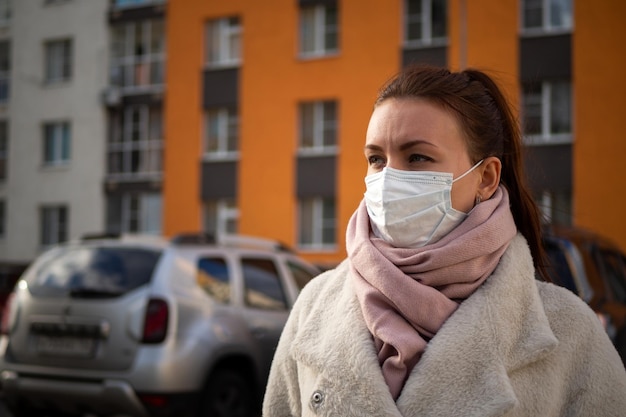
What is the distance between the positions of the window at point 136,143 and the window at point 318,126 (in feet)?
18.2

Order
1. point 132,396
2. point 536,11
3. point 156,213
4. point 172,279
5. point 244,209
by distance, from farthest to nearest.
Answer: point 156,213
point 244,209
point 536,11
point 172,279
point 132,396

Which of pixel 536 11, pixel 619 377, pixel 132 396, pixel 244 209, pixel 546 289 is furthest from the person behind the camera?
pixel 244 209

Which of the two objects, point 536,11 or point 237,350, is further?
point 536,11

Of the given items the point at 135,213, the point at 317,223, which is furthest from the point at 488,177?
the point at 135,213

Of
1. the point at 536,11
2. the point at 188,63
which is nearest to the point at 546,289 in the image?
the point at 536,11

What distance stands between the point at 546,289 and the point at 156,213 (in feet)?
91.3

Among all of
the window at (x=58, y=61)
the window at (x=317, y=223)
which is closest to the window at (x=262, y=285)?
the window at (x=317, y=223)

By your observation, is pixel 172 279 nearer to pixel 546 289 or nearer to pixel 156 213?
pixel 546 289

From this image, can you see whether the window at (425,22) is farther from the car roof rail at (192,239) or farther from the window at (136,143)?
the car roof rail at (192,239)

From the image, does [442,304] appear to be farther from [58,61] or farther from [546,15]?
[58,61]

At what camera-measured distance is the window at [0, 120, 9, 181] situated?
3328 cm

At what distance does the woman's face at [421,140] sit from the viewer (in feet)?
8.02

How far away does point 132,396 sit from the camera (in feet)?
22.5

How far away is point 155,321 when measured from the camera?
7039 millimetres
